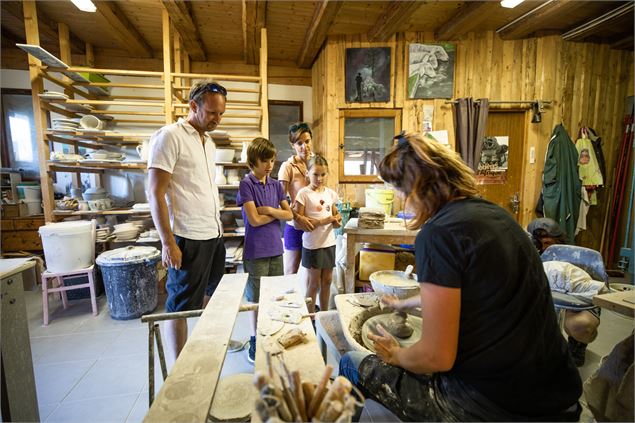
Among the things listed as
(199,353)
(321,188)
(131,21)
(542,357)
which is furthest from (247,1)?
(542,357)

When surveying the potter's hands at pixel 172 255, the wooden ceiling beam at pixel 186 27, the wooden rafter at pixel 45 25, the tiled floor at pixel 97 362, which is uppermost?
the wooden rafter at pixel 45 25

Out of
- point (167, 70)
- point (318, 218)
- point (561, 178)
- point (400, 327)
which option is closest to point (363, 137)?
point (318, 218)

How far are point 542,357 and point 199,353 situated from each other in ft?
3.56

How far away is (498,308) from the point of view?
85 cm

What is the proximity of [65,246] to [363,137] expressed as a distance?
139 inches

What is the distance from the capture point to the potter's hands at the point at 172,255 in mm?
1669

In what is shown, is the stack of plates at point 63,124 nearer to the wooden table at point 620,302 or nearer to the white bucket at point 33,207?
the white bucket at point 33,207

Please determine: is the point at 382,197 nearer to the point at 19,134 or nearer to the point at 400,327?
the point at 400,327

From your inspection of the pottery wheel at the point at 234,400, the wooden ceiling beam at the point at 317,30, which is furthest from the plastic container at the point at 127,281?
the wooden ceiling beam at the point at 317,30

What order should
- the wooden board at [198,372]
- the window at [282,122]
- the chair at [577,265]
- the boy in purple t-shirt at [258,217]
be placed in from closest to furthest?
the wooden board at [198,372], the chair at [577,265], the boy in purple t-shirt at [258,217], the window at [282,122]

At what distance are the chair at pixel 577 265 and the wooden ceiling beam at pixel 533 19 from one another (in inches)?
107

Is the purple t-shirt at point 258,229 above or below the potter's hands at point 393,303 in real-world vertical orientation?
above

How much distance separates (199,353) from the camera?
1.06 metres

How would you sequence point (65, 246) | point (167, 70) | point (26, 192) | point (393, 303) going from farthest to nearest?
point (26, 192)
point (167, 70)
point (65, 246)
point (393, 303)
